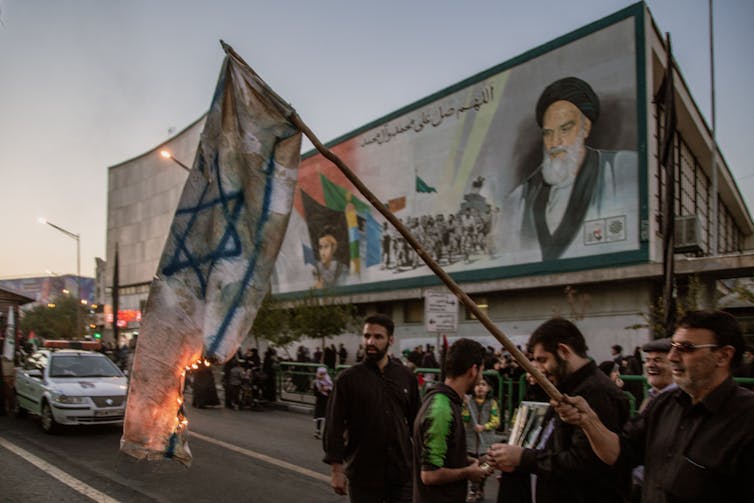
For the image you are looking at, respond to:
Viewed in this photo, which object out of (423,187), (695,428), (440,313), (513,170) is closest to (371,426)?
(695,428)

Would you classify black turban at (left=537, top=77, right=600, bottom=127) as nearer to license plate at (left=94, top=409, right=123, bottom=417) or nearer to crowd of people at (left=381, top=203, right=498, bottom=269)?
crowd of people at (left=381, top=203, right=498, bottom=269)

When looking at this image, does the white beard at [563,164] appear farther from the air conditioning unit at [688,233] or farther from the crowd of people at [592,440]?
the crowd of people at [592,440]

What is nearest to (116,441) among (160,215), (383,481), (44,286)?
(383,481)

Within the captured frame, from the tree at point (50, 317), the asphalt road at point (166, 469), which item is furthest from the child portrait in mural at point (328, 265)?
the tree at point (50, 317)

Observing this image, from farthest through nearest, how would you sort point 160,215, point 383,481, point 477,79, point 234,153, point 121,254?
1. point 121,254
2. point 160,215
3. point 477,79
4. point 383,481
5. point 234,153

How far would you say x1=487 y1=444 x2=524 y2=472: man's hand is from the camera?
106 inches

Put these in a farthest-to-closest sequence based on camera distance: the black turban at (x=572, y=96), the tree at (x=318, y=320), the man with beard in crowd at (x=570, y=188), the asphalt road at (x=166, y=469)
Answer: the tree at (x=318, y=320) → the black turban at (x=572, y=96) → the man with beard in crowd at (x=570, y=188) → the asphalt road at (x=166, y=469)

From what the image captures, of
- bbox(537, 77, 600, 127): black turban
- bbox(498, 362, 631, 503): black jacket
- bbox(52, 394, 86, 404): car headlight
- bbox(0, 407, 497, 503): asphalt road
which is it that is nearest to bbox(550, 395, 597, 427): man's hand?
bbox(498, 362, 631, 503): black jacket

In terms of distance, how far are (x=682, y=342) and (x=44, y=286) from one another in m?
166

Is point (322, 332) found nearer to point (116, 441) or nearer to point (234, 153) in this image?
point (116, 441)

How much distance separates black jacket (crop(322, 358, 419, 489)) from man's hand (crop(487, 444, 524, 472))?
136 cm

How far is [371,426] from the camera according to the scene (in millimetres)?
4035

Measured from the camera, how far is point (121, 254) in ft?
210

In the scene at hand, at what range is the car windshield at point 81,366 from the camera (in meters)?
11.7
